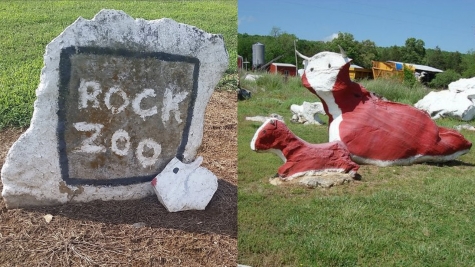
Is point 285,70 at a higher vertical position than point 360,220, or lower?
higher

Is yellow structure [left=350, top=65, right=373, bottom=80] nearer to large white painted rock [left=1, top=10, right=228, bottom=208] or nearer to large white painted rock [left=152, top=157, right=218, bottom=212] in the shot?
large white painted rock [left=1, top=10, right=228, bottom=208]

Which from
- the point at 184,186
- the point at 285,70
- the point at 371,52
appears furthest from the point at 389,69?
the point at 285,70

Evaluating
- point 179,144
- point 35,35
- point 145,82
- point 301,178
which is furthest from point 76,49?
point 35,35

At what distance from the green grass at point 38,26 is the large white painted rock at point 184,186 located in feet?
5.99

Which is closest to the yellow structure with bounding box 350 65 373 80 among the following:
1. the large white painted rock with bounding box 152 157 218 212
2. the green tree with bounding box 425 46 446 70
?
the green tree with bounding box 425 46 446 70

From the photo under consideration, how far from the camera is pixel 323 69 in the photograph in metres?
3.33

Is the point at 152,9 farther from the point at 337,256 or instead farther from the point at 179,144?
the point at 337,256

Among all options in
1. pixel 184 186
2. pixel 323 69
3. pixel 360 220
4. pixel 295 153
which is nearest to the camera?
pixel 360 220

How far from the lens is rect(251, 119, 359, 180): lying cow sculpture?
2945mm

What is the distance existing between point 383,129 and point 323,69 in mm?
535

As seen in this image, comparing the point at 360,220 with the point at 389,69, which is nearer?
the point at 360,220

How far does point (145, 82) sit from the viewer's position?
263cm

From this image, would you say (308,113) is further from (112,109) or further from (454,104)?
(112,109)

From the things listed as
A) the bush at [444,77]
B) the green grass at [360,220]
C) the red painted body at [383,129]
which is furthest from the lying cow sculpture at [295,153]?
the bush at [444,77]
